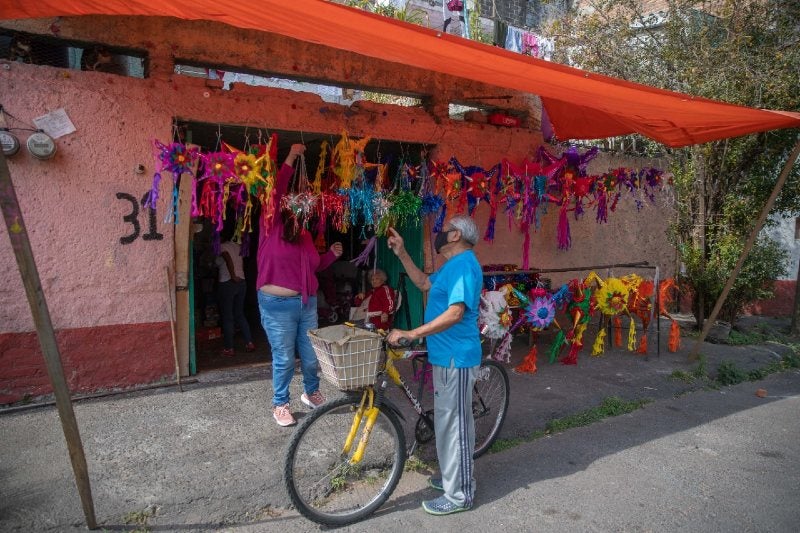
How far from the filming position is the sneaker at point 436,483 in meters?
3.31

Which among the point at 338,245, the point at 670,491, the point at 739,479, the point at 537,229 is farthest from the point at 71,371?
the point at 537,229

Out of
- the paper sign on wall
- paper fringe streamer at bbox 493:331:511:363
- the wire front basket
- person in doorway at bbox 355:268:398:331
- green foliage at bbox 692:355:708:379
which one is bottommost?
green foliage at bbox 692:355:708:379

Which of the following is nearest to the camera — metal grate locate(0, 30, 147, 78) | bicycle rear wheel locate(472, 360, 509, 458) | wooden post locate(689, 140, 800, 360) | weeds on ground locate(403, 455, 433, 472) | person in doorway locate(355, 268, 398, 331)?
weeds on ground locate(403, 455, 433, 472)

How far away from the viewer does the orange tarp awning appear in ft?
10.4

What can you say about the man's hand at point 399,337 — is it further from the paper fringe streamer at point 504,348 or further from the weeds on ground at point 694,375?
the weeds on ground at point 694,375

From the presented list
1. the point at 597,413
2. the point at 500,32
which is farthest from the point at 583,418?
the point at 500,32

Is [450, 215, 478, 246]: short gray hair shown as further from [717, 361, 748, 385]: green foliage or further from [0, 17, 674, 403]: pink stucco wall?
[717, 361, 748, 385]: green foliage

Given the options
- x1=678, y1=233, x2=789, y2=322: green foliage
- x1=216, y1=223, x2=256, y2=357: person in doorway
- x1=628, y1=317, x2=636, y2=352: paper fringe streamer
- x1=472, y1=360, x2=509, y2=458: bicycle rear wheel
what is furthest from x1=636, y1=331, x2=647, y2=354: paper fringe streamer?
x1=216, y1=223, x2=256, y2=357: person in doorway

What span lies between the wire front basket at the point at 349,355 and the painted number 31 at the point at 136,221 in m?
2.57

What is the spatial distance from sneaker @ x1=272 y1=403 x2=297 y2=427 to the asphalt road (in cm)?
11

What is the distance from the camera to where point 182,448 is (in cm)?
374

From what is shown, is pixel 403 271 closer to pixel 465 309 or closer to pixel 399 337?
pixel 465 309

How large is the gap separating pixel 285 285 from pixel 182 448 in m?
1.37

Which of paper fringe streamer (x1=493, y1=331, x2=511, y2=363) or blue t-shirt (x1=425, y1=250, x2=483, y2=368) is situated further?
paper fringe streamer (x1=493, y1=331, x2=511, y2=363)
